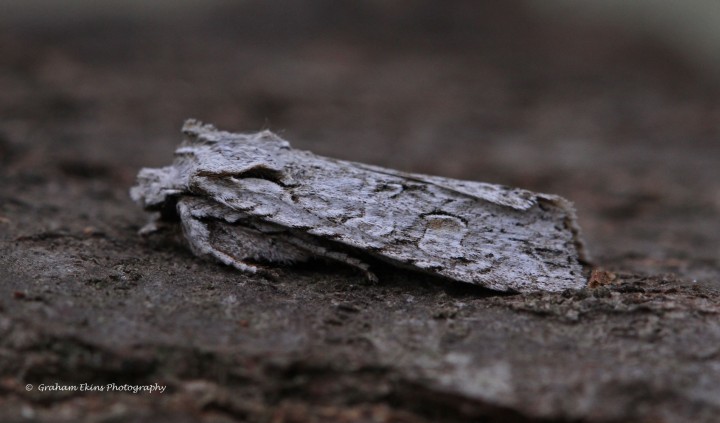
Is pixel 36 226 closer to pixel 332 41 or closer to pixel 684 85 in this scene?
pixel 332 41

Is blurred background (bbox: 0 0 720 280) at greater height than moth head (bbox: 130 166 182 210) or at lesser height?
greater

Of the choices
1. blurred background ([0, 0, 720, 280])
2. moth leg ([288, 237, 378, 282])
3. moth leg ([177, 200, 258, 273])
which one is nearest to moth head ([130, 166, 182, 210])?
moth leg ([177, 200, 258, 273])

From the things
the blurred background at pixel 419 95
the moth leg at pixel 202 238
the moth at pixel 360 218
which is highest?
the blurred background at pixel 419 95

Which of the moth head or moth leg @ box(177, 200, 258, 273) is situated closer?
moth leg @ box(177, 200, 258, 273)

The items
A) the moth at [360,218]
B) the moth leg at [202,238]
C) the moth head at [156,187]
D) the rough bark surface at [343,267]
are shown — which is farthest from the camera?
the moth head at [156,187]

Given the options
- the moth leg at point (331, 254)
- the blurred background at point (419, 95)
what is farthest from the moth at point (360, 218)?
the blurred background at point (419, 95)

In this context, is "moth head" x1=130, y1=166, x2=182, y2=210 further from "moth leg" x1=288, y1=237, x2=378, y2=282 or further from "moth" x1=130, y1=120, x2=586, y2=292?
"moth leg" x1=288, y1=237, x2=378, y2=282

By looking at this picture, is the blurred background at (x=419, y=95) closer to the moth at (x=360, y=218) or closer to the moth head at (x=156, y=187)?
the moth at (x=360, y=218)

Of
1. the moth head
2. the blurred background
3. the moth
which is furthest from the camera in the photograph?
the blurred background

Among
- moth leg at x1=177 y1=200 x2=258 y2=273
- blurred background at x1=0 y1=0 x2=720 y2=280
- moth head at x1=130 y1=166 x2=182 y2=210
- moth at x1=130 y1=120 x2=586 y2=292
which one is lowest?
moth leg at x1=177 y1=200 x2=258 y2=273
